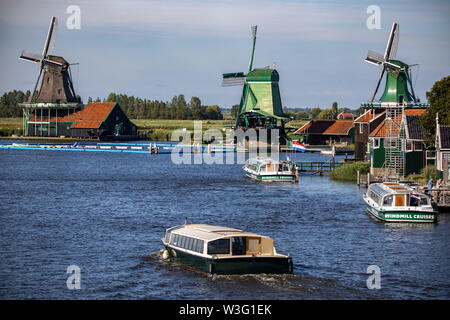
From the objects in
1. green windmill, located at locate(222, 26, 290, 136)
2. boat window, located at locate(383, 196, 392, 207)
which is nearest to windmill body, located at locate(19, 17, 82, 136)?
green windmill, located at locate(222, 26, 290, 136)

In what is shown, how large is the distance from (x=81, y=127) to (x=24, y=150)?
84.8 feet

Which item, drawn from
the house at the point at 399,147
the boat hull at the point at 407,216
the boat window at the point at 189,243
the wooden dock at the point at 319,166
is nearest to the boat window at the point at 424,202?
the boat hull at the point at 407,216

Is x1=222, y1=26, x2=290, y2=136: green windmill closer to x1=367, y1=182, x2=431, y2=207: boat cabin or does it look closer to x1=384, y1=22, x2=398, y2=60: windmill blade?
x1=384, y1=22, x2=398, y2=60: windmill blade

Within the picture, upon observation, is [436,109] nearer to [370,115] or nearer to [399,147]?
[399,147]

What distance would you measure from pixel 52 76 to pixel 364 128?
8825 cm

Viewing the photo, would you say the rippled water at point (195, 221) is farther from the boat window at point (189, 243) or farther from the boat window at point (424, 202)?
the boat window at point (424, 202)

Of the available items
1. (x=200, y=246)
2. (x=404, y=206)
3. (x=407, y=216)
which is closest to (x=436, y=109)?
(x=404, y=206)

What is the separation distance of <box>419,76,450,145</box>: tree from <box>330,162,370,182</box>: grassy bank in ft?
36.4

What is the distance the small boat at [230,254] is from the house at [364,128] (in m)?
54.2

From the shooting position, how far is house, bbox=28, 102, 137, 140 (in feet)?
513

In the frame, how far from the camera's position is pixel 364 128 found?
280ft

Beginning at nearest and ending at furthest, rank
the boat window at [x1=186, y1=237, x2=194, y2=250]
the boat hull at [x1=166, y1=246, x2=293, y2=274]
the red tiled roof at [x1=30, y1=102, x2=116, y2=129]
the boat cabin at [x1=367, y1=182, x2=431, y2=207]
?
the boat hull at [x1=166, y1=246, x2=293, y2=274]
the boat window at [x1=186, y1=237, x2=194, y2=250]
the boat cabin at [x1=367, y1=182, x2=431, y2=207]
the red tiled roof at [x1=30, y1=102, x2=116, y2=129]
